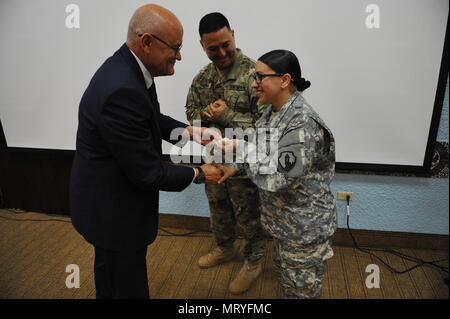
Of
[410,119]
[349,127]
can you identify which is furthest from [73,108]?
[410,119]

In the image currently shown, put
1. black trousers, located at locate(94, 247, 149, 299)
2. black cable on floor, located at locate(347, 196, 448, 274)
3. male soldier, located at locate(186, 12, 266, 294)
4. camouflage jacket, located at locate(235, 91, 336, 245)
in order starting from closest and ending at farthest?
camouflage jacket, located at locate(235, 91, 336, 245), black trousers, located at locate(94, 247, 149, 299), male soldier, located at locate(186, 12, 266, 294), black cable on floor, located at locate(347, 196, 448, 274)

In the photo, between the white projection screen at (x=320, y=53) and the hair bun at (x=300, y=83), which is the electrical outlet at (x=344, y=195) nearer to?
the white projection screen at (x=320, y=53)

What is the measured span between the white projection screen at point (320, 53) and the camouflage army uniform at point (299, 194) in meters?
0.78

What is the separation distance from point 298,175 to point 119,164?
690 millimetres

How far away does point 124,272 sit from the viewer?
1551 millimetres

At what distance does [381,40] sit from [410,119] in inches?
20.1

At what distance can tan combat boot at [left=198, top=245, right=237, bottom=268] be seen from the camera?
2.34 metres

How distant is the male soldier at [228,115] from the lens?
1.84 m

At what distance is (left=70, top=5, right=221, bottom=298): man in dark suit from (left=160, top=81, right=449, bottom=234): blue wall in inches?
50.0

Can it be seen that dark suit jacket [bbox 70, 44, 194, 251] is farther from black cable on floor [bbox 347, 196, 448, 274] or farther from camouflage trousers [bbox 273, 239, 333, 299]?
black cable on floor [bbox 347, 196, 448, 274]

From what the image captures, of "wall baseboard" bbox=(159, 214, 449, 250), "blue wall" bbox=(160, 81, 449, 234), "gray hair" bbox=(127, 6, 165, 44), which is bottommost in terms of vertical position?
"wall baseboard" bbox=(159, 214, 449, 250)

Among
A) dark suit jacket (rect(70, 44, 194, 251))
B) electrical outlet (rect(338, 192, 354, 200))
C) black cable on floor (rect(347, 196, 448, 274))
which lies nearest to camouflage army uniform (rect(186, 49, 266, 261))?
dark suit jacket (rect(70, 44, 194, 251))
